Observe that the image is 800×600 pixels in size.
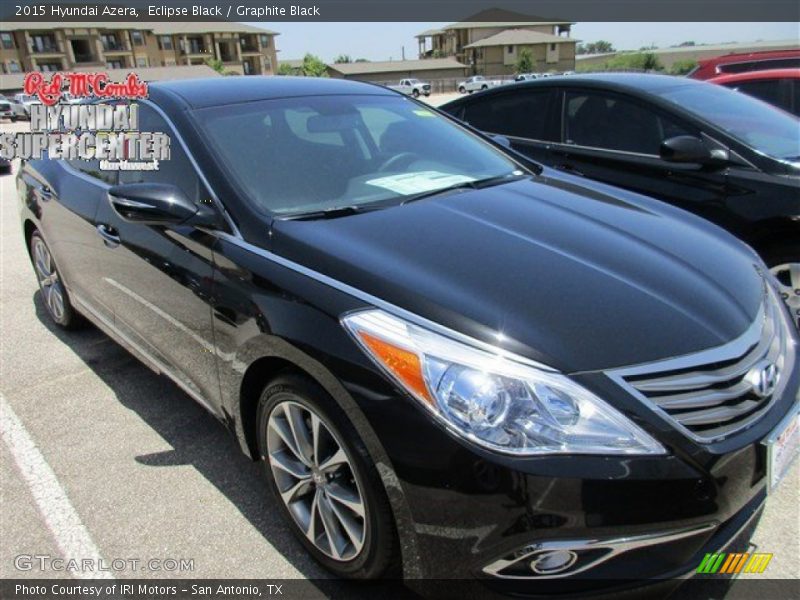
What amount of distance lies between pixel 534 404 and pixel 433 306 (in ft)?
1.32

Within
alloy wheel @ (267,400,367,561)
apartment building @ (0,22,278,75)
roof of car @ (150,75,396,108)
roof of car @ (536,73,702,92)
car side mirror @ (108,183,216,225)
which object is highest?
apartment building @ (0,22,278,75)

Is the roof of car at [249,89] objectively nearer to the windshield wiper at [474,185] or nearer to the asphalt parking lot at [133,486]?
the windshield wiper at [474,185]

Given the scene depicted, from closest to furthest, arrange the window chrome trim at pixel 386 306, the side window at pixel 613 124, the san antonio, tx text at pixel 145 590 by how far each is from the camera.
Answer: the window chrome trim at pixel 386 306 → the san antonio, tx text at pixel 145 590 → the side window at pixel 613 124

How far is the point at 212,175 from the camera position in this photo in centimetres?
248

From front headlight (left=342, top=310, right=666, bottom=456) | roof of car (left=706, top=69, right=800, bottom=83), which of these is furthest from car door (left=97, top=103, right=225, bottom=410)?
roof of car (left=706, top=69, right=800, bottom=83)

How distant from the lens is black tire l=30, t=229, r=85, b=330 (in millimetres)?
4270

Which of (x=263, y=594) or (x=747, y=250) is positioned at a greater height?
(x=747, y=250)

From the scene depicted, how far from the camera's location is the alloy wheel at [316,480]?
1.99 metres

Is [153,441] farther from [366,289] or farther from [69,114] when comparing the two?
[69,114]

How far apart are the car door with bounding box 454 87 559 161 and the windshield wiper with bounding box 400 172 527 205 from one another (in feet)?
5.71

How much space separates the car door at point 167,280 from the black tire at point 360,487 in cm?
58

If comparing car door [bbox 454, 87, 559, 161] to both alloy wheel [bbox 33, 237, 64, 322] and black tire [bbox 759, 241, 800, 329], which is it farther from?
alloy wheel [bbox 33, 237, 64, 322]

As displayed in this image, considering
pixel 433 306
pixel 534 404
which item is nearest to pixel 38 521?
pixel 433 306

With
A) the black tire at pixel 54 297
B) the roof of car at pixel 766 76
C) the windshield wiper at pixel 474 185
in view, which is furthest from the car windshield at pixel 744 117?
the black tire at pixel 54 297
